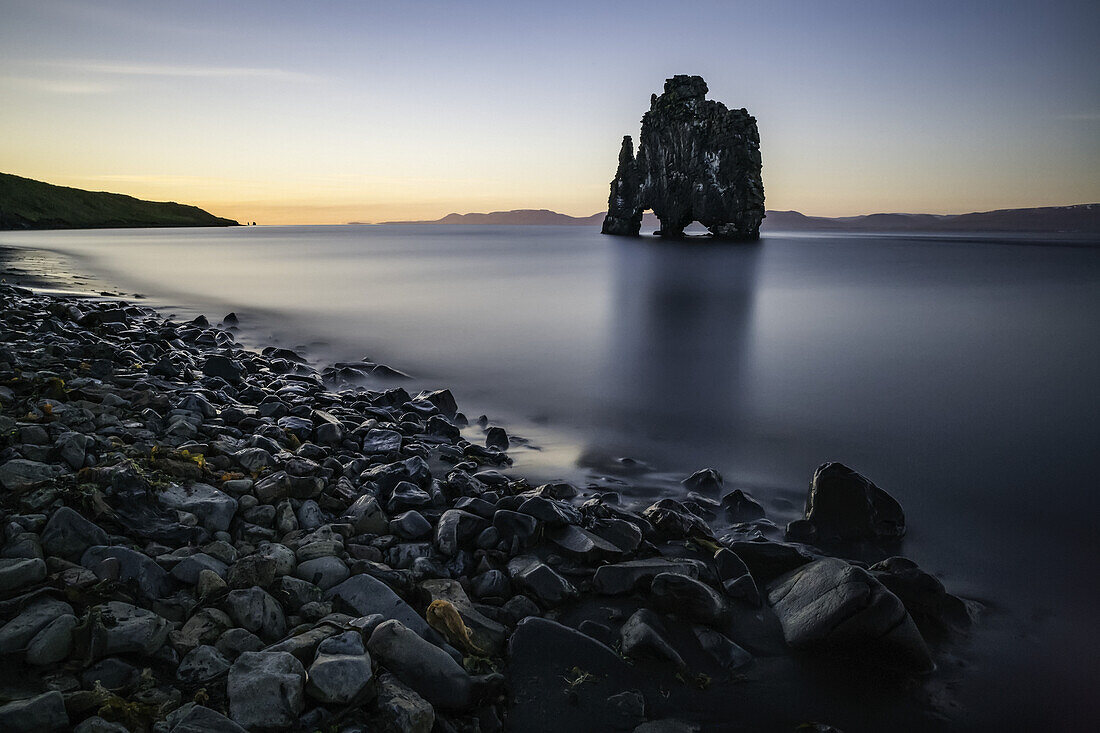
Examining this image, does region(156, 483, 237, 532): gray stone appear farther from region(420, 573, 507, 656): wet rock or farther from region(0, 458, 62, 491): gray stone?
region(420, 573, 507, 656): wet rock

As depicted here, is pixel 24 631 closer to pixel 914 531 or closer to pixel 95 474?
pixel 95 474

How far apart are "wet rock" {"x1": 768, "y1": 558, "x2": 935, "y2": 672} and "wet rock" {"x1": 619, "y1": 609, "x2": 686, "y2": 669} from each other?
0.77 meters

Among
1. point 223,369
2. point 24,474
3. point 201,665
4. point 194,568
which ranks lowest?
point 201,665

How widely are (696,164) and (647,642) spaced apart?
78330 mm

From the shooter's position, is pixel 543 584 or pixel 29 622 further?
pixel 543 584

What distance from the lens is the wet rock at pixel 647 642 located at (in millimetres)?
3311

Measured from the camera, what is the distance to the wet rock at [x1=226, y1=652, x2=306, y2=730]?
244 centimetres

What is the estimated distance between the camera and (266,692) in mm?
2496

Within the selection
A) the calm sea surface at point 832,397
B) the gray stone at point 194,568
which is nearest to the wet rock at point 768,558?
the calm sea surface at point 832,397

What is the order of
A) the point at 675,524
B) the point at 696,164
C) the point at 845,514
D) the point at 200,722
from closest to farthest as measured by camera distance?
the point at 200,722, the point at 675,524, the point at 845,514, the point at 696,164

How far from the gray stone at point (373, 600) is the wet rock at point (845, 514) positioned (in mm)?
3189

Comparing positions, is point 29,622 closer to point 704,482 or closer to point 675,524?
point 675,524

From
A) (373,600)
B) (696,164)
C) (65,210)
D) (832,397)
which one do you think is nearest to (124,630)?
(373,600)

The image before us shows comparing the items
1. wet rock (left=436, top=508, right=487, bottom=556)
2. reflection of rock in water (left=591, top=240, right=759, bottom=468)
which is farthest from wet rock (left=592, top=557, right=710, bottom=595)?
reflection of rock in water (left=591, top=240, right=759, bottom=468)
